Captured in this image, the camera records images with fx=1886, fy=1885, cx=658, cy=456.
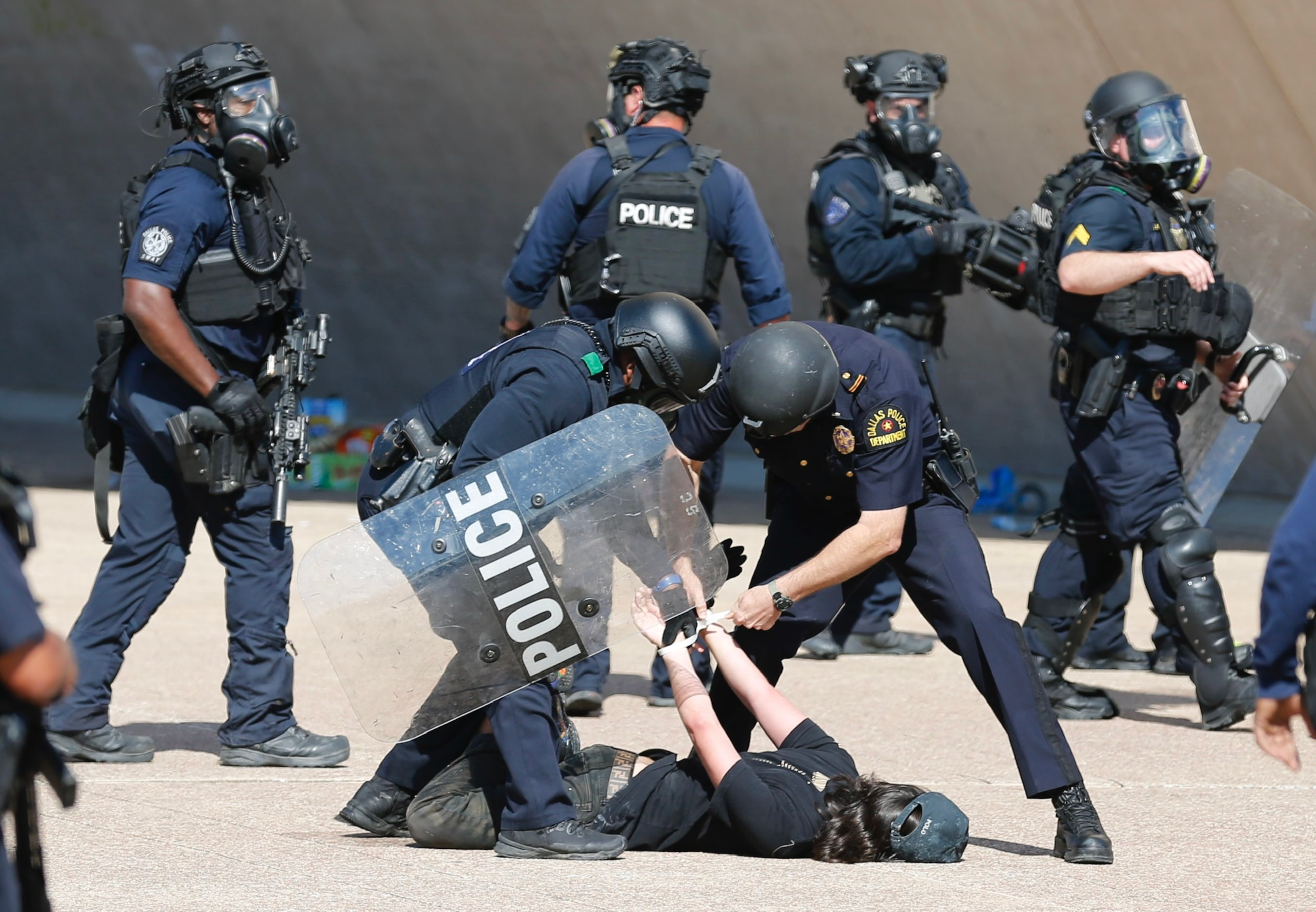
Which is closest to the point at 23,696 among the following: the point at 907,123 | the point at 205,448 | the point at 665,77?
the point at 205,448

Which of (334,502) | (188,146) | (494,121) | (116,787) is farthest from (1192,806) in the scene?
(494,121)

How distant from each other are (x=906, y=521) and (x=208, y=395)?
1.91 metres

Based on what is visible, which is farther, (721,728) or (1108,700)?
(1108,700)

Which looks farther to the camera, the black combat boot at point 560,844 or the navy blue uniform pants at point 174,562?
the navy blue uniform pants at point 174,562

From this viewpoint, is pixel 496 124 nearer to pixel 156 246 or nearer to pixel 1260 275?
pixel 1260 275

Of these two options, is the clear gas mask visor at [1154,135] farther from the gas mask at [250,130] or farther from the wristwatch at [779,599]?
the gas mask at [250,130]

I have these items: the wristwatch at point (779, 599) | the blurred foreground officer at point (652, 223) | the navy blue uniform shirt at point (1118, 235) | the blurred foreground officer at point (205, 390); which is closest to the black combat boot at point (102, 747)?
the blurred foreground officer at point (205, 390)

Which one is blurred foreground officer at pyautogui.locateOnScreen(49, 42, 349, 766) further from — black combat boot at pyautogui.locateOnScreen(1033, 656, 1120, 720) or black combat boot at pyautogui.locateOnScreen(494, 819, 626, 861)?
black combat boot at pyautogui.locateOnScreen(1033, 656, 1120, 720)

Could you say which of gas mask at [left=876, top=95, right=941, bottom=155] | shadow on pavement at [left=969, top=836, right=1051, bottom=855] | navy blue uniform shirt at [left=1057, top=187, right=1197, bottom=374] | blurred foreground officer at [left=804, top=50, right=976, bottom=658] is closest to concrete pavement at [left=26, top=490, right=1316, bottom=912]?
shadow on pavement at [left=969, top=836, right=1051, bottom=855]

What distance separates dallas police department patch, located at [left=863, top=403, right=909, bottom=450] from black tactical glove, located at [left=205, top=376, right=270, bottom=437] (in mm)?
1770

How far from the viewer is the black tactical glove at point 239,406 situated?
4.99m

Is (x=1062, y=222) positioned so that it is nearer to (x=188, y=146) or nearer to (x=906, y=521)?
(x=906, y=521)

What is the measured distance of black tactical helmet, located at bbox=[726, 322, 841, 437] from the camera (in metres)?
4.05

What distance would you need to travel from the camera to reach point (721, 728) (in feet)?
Result: 13.7
